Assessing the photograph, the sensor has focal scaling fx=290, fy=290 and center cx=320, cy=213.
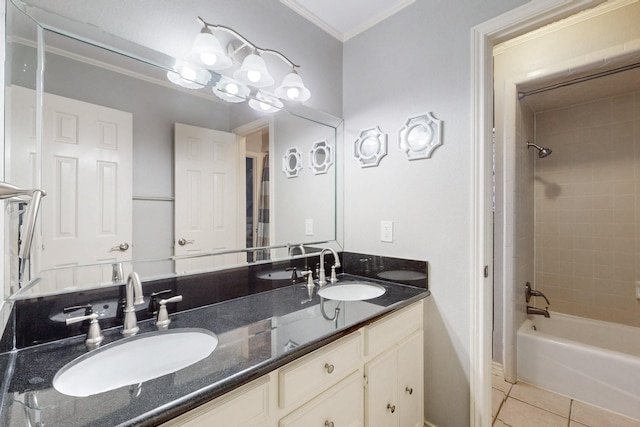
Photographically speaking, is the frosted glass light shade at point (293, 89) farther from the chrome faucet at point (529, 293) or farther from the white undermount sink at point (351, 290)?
the chrome faucet at point (529, 293)

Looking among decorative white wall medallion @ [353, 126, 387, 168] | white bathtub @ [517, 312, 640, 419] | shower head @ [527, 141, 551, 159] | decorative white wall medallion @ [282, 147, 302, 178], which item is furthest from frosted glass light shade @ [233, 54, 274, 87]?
white bathtub @ [517, 312, 640, 419]

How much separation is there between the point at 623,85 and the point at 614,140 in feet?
1.51

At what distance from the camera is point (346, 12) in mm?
1752

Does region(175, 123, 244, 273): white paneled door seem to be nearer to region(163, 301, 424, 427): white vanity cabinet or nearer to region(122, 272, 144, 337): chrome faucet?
region(122, 272, 144, 337): chrome faucet

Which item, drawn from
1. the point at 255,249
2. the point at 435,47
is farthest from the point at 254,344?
the point at 435,47

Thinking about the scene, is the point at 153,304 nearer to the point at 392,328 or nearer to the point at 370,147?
the point at 392,328

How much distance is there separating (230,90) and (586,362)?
2684 millimetres

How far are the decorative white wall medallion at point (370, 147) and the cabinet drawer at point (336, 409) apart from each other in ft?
3.85

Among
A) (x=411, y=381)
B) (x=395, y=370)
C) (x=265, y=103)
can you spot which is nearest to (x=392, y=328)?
(x=395, y=370)

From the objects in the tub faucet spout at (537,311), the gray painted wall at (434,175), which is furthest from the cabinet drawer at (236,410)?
the tub faucet spout at (537,311)

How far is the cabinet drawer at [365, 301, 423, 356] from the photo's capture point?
121cm

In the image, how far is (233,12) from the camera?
1.43 meters

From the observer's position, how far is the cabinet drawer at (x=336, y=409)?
0.93 m

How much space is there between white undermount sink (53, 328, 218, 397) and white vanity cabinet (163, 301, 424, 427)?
19cm
